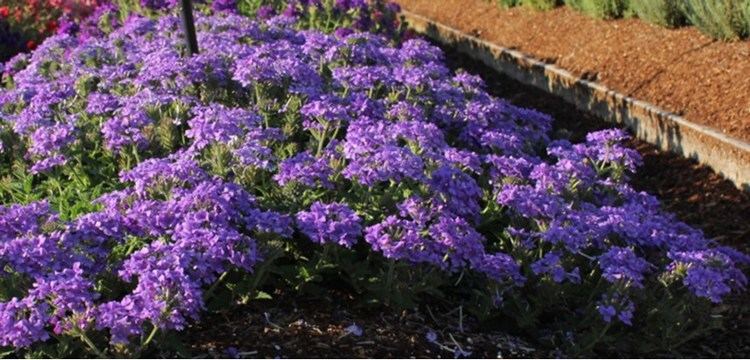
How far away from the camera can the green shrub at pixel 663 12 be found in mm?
8438

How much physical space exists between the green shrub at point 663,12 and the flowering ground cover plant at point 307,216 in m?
2.87

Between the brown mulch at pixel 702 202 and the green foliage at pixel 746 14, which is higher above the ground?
the green foliage at pixel 746 14

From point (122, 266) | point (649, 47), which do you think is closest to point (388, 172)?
point (122, 266)

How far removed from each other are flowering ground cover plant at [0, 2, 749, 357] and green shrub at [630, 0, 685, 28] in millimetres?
2865

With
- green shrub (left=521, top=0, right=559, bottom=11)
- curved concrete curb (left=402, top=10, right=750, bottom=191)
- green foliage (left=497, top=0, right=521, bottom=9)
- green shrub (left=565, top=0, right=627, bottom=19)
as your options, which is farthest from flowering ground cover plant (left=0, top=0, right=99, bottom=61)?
green shrub (left=565, top=0, right=627, bottom=19)

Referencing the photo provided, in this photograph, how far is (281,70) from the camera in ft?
18.9

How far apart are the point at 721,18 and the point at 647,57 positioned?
63 cm

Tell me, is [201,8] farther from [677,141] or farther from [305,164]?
[305,164]

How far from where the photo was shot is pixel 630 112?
295 inches

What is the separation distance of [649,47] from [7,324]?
6012 mm

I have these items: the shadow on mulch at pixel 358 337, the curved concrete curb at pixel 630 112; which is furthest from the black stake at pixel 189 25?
the curved concrete curb at pixel 630 112

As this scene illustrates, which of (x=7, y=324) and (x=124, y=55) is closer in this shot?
(x=7, y=324)

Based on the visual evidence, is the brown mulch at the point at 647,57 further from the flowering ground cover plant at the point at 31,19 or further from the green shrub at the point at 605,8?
the flowering ground cover plant at the point at 31,19

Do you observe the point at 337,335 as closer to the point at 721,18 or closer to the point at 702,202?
the point at 702,202
